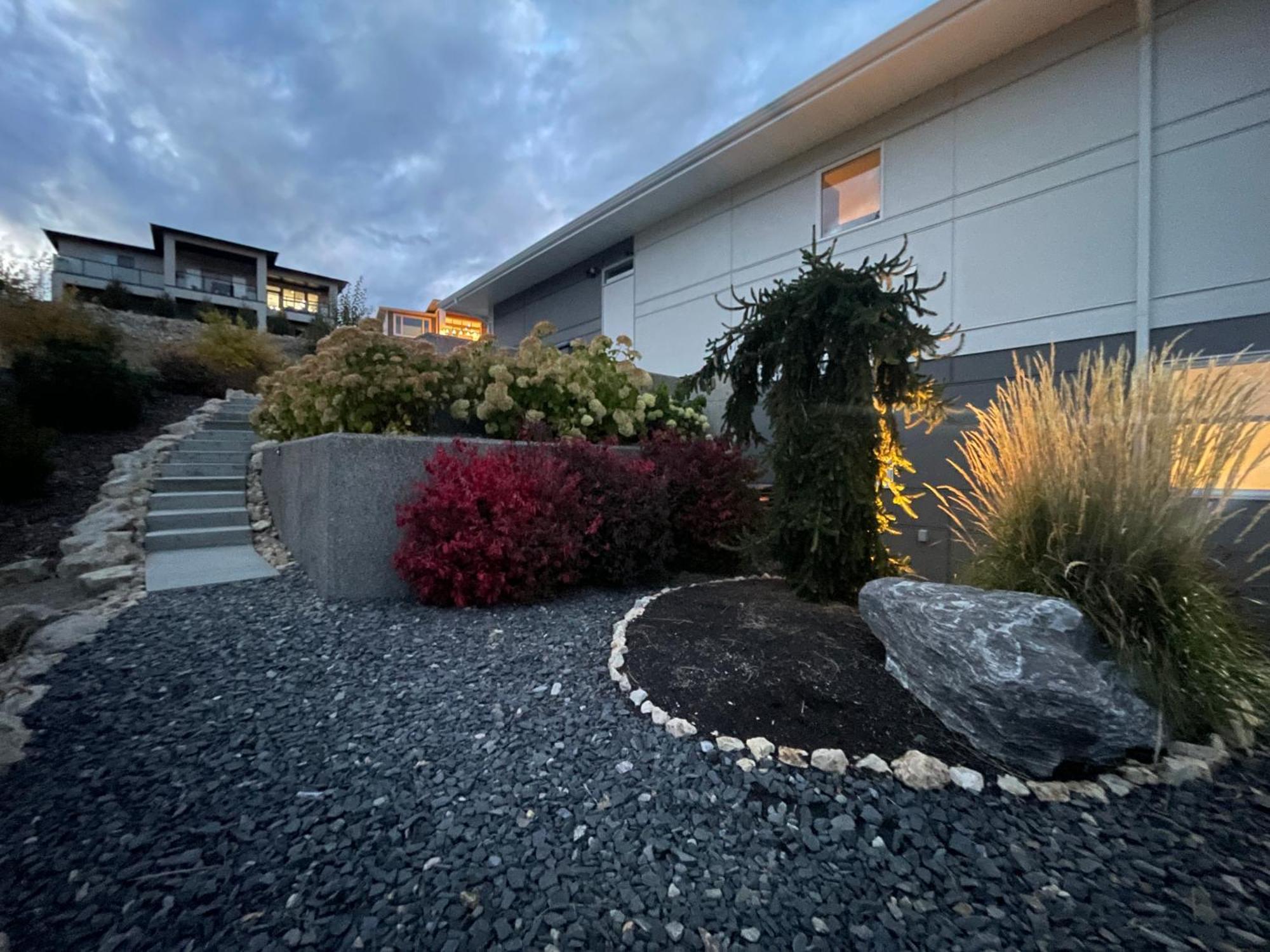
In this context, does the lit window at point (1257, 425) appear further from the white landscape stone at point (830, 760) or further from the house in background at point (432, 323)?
the house in background at point (432, 323)

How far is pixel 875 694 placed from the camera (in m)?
2.17

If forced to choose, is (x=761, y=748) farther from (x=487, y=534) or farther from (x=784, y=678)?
(x=487, y=534)

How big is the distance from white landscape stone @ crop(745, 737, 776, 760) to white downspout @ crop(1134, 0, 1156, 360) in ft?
14.5

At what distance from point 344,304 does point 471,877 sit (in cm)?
1527

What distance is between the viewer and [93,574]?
372 cm

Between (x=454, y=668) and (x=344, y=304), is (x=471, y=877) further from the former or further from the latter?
(x=344, y=304)

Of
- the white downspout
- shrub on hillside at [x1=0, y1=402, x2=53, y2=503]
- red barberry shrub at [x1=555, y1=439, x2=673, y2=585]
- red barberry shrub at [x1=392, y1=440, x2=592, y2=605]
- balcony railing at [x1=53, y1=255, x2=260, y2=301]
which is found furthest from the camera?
balcony railing at [x1=53, y1=255, x2=260, y2=301]

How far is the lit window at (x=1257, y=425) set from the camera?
79.8 inches

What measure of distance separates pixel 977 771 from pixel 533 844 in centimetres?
148

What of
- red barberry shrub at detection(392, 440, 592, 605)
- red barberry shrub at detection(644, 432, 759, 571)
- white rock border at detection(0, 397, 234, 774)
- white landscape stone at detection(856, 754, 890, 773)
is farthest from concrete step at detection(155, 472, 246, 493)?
white landscape stone at detection(856, 754, 890, 773)

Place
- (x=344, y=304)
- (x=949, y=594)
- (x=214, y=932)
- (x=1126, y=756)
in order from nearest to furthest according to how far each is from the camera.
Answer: (x=214, y=932), (x=1126, y=756), (x=949, y=594), (x=344, y=304)

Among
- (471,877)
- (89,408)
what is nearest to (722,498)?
(471,877)

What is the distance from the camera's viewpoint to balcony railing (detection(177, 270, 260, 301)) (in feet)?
77.9

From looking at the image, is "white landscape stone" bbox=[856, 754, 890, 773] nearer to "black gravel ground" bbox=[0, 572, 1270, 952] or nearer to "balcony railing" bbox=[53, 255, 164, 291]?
"black gravel ground" bbox=[0, 572, 1270, 952]
